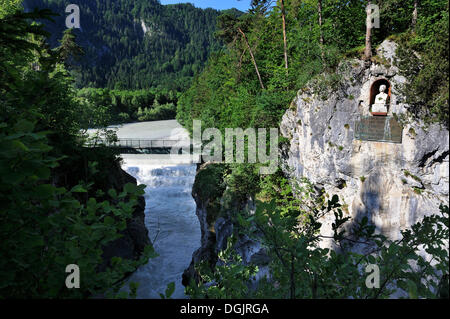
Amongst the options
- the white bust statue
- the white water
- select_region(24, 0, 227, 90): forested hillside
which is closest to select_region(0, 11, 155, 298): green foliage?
the white bust statue

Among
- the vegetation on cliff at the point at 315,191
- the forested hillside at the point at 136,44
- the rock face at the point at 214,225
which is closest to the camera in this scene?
the vegetation on cliff at the point at 315,191

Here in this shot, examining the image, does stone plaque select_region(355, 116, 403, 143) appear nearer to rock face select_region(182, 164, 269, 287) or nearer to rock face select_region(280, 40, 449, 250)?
rock face select_region(280, 40, 449, 250)

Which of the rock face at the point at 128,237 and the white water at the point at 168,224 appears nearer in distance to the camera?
the rock face at the point at 128,237

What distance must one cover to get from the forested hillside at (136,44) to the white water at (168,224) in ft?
266

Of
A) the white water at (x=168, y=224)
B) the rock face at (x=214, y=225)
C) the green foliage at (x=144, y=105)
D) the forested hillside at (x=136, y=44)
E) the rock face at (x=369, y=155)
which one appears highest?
the forested hillside at (x=136, y=44)

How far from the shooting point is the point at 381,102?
745 cm

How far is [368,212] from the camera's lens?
7.78 meters

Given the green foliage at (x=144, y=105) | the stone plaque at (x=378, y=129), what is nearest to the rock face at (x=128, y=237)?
the stone plaque at (x=378, y=129)

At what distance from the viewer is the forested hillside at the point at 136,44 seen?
4904 inches

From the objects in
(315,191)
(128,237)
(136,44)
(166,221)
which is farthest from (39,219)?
(136,44)

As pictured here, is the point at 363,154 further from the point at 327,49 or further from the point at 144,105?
the point at 144,105

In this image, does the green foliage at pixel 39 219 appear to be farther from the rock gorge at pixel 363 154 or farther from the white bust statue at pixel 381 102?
the white bust statue at pixel 381 102

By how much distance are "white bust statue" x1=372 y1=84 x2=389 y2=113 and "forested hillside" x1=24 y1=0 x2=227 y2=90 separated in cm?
10104

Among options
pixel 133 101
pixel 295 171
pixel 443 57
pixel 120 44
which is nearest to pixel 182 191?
pixel 295 171
